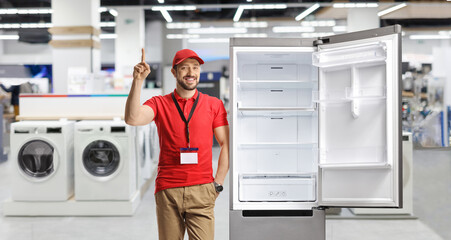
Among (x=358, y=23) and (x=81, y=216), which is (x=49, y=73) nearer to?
(x=358, y=23)

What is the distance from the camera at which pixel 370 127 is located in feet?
8.61

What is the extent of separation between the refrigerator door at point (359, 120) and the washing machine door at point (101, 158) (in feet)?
8.80

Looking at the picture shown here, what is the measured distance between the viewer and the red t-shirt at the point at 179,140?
2303 mm

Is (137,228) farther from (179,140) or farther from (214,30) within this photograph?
(214,30)

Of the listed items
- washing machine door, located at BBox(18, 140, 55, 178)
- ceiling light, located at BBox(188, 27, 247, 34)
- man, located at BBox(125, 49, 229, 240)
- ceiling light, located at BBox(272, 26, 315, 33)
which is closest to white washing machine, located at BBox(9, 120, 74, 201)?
washing machine door, located at BBox(18, 140, 55, 178)

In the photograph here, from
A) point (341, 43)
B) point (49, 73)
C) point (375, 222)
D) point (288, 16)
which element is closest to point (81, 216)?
point (375, 222)

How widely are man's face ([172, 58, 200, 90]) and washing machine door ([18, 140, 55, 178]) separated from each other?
2826 mm

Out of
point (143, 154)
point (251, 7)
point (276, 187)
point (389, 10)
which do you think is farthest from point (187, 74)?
point (389, 10)

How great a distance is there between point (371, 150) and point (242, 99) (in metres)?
1.04

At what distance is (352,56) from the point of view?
2.64 meters

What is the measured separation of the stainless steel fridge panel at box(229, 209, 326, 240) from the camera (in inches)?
110

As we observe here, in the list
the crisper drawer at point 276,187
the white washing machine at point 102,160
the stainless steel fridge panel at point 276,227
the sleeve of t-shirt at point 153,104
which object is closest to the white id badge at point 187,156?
the sleeve of t-shirt at point 153,104

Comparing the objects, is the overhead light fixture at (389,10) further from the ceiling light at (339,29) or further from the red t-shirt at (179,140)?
the red t-shirt at (179,140)

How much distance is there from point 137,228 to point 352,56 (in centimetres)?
269
